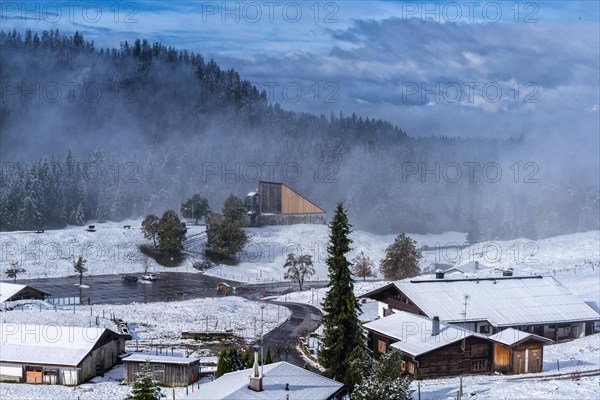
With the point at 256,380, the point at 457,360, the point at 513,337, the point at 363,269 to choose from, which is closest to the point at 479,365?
the point at 457,360

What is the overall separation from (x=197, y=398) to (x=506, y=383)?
65.6 feet

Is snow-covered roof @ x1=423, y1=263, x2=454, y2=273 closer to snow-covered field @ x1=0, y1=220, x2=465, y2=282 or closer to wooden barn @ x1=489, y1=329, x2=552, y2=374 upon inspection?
snow-covered field @ x1=0, y1=220, x2=465, y2=282

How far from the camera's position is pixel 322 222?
409 ft

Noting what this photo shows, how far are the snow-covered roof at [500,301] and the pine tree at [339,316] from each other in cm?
1860

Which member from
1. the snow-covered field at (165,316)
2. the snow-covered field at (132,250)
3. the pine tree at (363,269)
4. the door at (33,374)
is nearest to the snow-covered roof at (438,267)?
the snow-covered field at (132,250)

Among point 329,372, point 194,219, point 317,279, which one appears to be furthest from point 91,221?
point 329,372

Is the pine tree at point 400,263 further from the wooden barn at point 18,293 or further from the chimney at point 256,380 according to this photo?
the chimney at point 256,380

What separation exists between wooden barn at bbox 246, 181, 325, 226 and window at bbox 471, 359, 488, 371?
73.4m

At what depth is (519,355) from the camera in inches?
1939

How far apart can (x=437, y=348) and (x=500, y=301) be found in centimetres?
1534

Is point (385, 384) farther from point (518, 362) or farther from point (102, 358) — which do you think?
point (102, 358)

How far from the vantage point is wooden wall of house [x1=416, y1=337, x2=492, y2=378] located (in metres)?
47.2

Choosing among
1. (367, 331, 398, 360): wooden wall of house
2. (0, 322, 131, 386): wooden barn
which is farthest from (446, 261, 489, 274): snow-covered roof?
(0, 322, 131, 386): wooden barn

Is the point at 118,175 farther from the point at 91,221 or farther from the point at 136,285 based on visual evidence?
the point at 136,285
